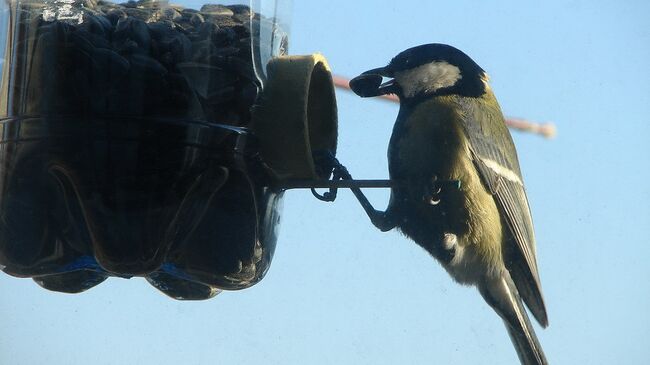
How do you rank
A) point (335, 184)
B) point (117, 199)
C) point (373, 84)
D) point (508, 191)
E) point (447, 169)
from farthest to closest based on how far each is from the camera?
point (508, 191) < point (373, 84) < point (447, 169) < point (335, 184) < point (117, 199)

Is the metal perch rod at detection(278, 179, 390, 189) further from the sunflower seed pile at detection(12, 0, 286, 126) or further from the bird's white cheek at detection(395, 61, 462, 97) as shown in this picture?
the bird's white cheek at detection(395, 61, 462, 97)

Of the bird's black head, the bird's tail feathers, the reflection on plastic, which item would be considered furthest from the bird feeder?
the bird's tail feathers

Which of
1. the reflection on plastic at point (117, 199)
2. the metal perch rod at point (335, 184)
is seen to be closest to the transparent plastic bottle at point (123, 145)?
the reflection on plastic at point (117, 199)

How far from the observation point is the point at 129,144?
110cm

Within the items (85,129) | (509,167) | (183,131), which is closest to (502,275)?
(509,167)

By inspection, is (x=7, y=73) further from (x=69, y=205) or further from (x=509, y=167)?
(x=509, y=167)

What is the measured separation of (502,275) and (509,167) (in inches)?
10.7

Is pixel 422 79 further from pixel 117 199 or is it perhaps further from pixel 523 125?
pixel 117 199

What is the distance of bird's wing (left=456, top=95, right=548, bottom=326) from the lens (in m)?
1.82

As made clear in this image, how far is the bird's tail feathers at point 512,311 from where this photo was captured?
1937mm

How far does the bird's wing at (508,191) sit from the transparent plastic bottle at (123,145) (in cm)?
75

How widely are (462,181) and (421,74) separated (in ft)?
1.03

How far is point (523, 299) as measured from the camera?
1.95 meters

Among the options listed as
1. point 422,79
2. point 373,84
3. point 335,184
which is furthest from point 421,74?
point 335,184
